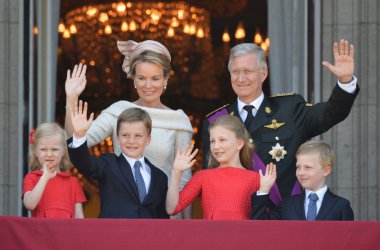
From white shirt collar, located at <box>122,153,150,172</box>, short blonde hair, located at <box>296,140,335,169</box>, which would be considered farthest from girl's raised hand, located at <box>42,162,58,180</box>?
short blonde hair, located at <box>296,140,335,169</box>

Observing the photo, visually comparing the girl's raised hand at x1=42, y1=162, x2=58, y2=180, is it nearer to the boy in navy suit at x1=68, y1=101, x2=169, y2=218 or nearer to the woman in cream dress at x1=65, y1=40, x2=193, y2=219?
the boy in navy suit at x1=68, y1=101, x2=169, y2=218

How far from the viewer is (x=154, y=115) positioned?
6480 millimetres

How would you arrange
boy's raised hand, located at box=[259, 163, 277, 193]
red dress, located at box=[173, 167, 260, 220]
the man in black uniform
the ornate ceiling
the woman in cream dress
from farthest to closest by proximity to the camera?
the ornate ceiling → the woman in cream dress → the man in black uniform → red dress, located at box=[173, 167, 260, 220] → boy's raised hand, located at box=[259, 163, 277, 193]

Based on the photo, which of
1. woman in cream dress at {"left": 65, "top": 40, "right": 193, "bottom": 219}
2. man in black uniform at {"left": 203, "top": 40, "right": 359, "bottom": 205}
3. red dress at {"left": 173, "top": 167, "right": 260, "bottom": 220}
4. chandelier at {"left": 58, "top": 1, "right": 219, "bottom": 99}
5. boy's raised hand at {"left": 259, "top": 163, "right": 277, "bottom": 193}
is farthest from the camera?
chandelier at {"left": 58, "top": 1, "right": 219, "bottom": 99}

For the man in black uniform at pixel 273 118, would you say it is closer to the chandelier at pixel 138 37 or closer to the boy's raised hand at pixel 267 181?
the boy's raised hand at pixel 267 181

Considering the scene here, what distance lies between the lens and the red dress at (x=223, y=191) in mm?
5953

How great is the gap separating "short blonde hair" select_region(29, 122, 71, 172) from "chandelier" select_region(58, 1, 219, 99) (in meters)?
4.60

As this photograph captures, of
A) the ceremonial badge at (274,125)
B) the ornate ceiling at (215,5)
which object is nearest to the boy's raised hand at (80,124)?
the ceremonial badge at (274,125)

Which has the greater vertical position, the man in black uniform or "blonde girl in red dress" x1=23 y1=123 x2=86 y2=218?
the man in black uniform

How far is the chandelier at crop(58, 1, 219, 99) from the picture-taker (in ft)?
38.7

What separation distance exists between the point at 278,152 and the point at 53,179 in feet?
4.10

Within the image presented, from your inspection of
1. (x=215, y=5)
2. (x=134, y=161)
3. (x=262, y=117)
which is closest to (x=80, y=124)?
(x=134, y=161)

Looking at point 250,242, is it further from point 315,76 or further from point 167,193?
point 315,76

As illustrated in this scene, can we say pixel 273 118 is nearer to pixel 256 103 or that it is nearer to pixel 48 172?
pixel 256 103
